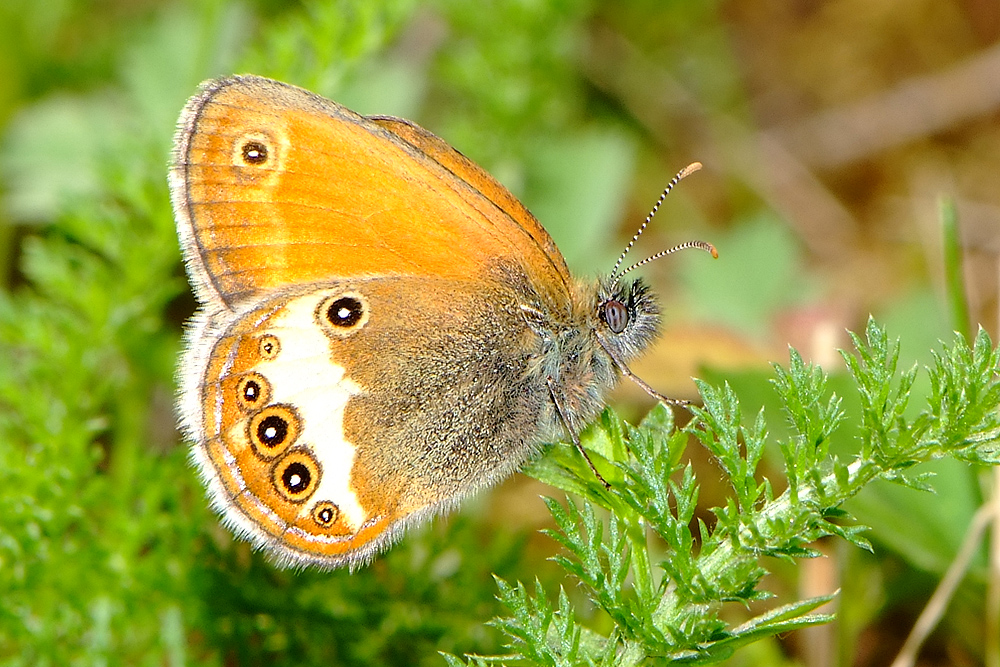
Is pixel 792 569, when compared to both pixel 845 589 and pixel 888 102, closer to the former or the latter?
pixel 845 589

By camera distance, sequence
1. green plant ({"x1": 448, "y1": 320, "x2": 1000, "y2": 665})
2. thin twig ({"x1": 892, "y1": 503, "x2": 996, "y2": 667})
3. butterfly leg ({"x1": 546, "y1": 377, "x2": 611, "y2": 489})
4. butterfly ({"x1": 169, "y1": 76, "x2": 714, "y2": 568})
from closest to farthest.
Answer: green plant ({"x1": 448, "y1": 320, "x2": 1000, "y2": 665}) → butterfly leg ({"x1": 546, "y1": 377, "x2": 611, "y2": 489}) → butterfly ({"x1": 169, "y1": 76, "x2": 714, "y2": 568}) → thin twig ({"x1": 892, "y1": 503, "x2": 996, "y2": 667})

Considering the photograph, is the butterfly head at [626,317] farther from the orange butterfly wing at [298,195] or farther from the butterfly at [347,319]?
the orange butterfly wing at [298,195]

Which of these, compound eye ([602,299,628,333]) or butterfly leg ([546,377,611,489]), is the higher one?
compound eye ([602,299,628,333])

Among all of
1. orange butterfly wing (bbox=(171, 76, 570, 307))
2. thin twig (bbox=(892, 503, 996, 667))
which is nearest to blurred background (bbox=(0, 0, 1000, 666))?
thin twig (bbox=(892, 503, 996, 667))

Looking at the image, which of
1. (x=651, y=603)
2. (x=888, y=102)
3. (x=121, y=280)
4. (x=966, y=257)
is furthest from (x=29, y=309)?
(x=888, y=102)

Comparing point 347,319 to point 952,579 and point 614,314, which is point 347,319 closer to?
point 614,314

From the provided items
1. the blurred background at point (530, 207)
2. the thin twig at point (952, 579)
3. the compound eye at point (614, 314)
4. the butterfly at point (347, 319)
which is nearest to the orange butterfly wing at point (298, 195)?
the butterfly at point (347, 319)

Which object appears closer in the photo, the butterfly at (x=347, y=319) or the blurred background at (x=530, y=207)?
the butterfly at (x=347, y=319)

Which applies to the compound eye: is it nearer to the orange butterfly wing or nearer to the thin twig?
the orange butterfly wing
